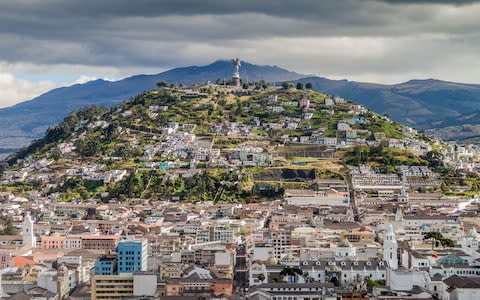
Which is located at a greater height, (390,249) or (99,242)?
(390,249)

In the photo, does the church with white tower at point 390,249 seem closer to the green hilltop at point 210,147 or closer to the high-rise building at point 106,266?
the high-rise building at point 106,266

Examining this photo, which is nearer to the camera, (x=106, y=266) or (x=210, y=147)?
(x=106, y=266)

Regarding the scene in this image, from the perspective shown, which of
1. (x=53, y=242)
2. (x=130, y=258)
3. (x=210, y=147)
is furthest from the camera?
(x=210, y=147)

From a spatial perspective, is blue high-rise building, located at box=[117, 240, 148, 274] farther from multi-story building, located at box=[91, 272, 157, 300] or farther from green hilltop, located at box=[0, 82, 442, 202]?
green hilltop, located at box=[0, 82, 442, 202]

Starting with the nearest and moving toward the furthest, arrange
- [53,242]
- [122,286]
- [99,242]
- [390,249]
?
[122,286], [390,249], [99,242], [53,242]

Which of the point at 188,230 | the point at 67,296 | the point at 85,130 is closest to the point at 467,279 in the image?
the point at 67,296

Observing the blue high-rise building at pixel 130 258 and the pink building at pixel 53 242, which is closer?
the blue high-rise building at pixel 130 258

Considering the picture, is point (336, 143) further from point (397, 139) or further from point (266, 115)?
point (266, 115)

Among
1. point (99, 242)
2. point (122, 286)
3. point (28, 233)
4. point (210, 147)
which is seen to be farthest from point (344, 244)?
point (210, 147)

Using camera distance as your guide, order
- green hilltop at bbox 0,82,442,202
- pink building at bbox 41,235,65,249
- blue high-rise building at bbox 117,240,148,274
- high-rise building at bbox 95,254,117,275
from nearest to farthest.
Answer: high-rise building at bbox 95,254,117,275, blue high-rise building at bbox 117,240,148,274, pink building at bbox 41,235,65,249, green hilltop at bbox 0,82,442,202

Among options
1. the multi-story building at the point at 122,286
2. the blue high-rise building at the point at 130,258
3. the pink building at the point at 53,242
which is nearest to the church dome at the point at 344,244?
the blue high-rise building at the point at 130,258

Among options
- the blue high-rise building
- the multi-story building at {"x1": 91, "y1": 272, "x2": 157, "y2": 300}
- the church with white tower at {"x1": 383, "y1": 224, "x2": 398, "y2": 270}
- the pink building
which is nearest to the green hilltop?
the pink building

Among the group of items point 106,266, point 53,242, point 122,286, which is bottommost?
point 53,242

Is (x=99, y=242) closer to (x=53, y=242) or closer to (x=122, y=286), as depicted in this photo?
(x=53, y=242)
